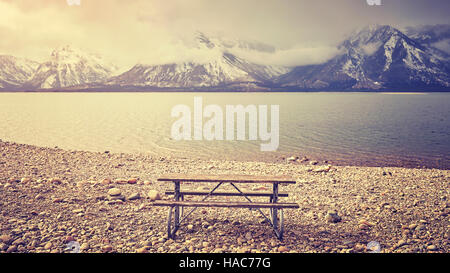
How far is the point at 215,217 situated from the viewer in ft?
34.9

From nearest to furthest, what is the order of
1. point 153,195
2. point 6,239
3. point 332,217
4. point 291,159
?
point 6,239
point 332,217
point 153,195
point 291,159

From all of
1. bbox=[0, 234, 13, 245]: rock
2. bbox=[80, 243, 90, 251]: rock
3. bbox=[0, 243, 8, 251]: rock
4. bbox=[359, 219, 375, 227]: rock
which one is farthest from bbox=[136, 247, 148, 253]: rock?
bbox=[359, 219, 375, 227]: rock

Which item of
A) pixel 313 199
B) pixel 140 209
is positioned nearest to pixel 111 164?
pixel 140 209

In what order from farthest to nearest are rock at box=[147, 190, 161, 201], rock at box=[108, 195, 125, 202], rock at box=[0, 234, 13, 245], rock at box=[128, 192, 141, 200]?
1. rock at box=[147, 190, 161, 201]
2. rock at box=[128, 192, 141, 200]
3. rock at box=[108, 195, 125, 202]
4. rock at box=[0, 234, 13, 245]

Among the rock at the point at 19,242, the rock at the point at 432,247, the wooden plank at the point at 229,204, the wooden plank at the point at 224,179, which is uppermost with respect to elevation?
the wooden plank at the point at 224,179

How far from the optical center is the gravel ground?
336 inches

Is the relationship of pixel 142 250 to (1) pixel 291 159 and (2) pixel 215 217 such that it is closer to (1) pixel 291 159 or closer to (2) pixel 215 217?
(2) pixel 215 217

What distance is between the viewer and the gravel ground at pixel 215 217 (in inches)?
336

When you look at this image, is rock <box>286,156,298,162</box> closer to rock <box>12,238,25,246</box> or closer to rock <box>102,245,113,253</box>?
rock <box>102,245,113,253</box>

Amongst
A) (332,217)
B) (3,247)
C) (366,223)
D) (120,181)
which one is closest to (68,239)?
(3,247)

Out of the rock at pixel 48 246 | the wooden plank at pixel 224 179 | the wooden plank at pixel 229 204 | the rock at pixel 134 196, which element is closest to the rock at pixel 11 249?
the rock at pixel 48 246

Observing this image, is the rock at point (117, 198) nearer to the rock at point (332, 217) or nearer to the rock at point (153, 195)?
the rock at point (153, 195)

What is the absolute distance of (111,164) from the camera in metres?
19.9
